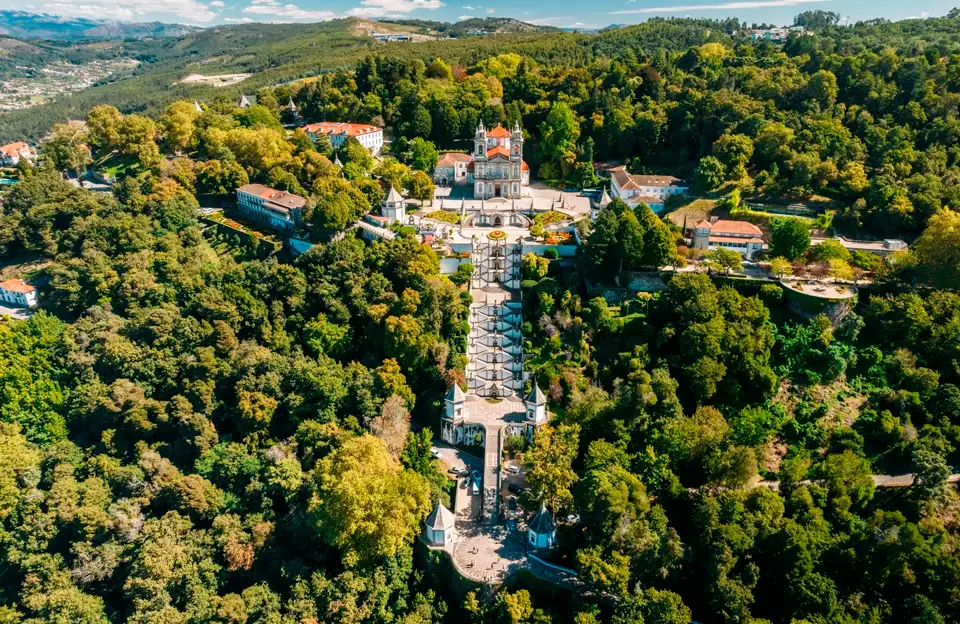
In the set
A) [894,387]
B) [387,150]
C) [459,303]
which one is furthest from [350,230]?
[894,387]

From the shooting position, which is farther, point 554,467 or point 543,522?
point 554,467

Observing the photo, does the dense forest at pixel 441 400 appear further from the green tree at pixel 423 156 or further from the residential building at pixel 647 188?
the residential building at pixel 647 188

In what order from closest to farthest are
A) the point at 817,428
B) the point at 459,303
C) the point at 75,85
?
the point at 817,428 < the point at 459,303 < the point at 75,85

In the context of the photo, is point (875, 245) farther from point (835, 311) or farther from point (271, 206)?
point (271, 206)

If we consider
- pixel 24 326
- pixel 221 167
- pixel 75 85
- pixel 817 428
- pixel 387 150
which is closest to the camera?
pixel 817 428

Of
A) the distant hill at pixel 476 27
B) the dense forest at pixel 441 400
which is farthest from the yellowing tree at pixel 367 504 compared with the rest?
the distant hill at pixel 476 27

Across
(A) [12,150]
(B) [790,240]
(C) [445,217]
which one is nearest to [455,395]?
(C) [445,217]

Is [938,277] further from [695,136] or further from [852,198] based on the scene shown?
[695,136]
